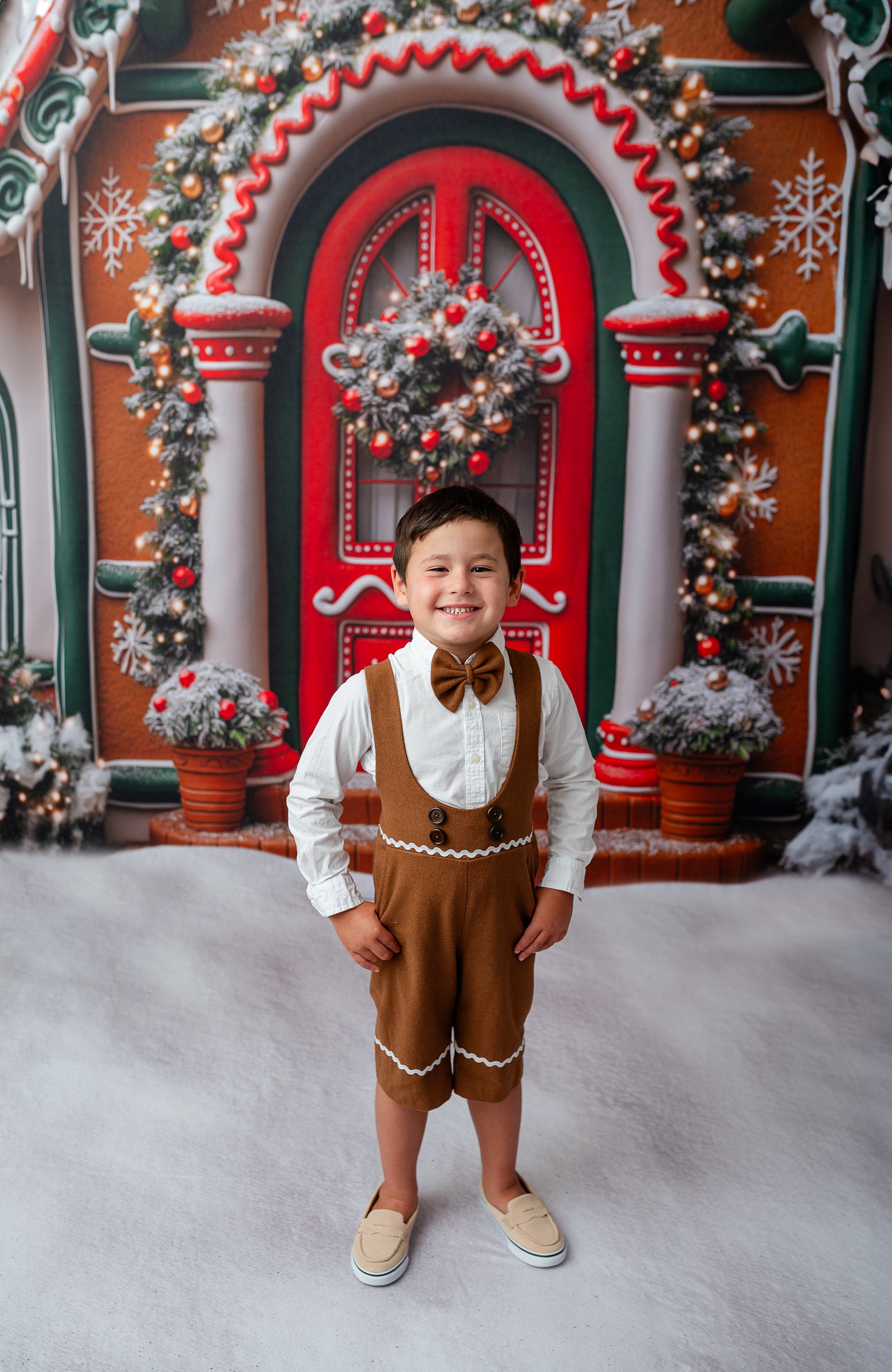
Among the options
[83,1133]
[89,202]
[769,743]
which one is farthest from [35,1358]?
[89,202]

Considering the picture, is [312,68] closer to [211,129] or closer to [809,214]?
[211,129]

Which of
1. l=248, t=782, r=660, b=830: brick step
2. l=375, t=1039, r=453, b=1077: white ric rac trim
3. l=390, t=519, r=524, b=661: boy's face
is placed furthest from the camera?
l=248, t=782, r=660, b=830: brick step

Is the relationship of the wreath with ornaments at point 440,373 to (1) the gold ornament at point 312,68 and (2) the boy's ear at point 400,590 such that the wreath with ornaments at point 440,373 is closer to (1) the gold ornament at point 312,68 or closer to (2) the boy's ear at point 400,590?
(1) the gold ornament at point 312,68

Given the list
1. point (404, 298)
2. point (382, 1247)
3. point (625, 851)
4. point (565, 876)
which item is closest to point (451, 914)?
point (565, 876)

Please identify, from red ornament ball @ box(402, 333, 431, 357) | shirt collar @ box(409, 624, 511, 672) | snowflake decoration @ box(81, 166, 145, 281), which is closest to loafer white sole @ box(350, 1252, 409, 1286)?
shirt collar @ box(409, 624, 511, 672)

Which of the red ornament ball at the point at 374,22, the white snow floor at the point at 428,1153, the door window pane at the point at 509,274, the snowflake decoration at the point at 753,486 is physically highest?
the red ornament ball at the point at 374,22

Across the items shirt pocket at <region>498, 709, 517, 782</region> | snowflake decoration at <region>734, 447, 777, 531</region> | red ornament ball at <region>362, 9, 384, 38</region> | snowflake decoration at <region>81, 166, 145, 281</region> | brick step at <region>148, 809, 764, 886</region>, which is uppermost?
red ornament ball at <region>362, 9, 384, 38</region>

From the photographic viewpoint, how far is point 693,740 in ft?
9.69

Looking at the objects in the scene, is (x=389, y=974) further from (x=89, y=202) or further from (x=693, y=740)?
(x=89, y=202)

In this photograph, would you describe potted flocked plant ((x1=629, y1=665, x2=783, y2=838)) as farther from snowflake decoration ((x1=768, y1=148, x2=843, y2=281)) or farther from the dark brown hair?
the dark brown hair

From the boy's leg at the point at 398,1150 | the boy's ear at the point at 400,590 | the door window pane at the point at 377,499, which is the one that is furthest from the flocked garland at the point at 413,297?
the boy's leg at the point at 398,1150

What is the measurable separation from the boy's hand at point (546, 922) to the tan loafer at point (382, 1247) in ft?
1.70

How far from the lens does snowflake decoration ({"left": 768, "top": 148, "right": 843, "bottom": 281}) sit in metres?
2.90

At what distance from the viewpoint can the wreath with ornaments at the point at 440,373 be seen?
9.46ft
